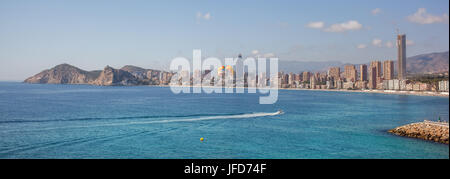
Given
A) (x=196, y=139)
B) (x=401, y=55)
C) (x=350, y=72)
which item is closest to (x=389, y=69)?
(x=401, y=55)

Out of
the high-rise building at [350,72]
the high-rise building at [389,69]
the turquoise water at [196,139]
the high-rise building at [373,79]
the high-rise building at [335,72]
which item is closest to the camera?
the turquoise water at [196,139]

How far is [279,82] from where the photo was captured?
6924 inches

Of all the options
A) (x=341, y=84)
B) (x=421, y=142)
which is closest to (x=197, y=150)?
(x=421, y=142)

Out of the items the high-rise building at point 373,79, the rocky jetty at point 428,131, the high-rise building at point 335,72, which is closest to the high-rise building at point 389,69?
the high-rise building at point 373,79

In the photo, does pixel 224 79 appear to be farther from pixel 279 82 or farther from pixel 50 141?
pixel 50 141

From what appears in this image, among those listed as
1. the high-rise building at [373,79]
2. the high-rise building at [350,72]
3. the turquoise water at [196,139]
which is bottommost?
the turquoise water at [196,139]

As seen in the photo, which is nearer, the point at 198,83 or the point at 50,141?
the point at 50,141

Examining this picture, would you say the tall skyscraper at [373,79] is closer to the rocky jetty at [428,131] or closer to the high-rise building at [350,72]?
the high-rise building at [350,72]

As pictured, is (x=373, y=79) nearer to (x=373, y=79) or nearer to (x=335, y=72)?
(x=373, y=79)

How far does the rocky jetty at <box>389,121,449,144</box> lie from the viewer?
20.9 m

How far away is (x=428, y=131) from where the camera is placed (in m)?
21.9

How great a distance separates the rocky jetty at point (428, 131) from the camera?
822 inches

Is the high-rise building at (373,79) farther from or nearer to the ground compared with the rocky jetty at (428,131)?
farther from the ground
